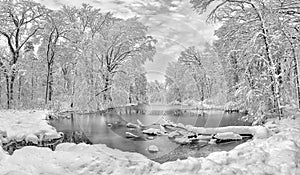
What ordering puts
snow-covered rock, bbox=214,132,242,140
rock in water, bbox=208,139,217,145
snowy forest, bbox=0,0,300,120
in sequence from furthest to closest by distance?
snowy forest, bbox=0,0,300,120 → snow-covered rock, bbox=214,132,242,140 → rock in water, bbox=208,139,217,145

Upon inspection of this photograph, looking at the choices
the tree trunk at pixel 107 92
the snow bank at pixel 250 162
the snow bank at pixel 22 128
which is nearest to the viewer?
the snow bank at pixel 250 162

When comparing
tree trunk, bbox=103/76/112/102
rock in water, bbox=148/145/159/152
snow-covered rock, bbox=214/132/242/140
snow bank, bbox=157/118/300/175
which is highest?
tree trunk, bbox=103/76/112/102

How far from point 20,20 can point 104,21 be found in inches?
372

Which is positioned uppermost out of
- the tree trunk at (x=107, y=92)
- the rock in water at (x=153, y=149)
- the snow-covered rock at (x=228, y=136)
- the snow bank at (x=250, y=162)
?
the tree trunk at (x=107, y=92)

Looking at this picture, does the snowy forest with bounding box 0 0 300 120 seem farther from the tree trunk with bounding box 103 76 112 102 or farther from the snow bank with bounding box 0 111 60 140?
the snow bank with bounding box 0 111 60 140

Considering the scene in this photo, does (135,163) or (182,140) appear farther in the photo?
(182,140)

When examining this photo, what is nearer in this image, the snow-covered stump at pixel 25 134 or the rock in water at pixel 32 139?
the snow-covered stump at pixel 25 134

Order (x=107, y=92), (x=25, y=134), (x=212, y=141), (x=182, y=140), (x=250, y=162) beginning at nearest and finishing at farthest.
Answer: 1. (x=250, y=162)
2. (x=212, y=141)
3. (x=182, y=140)
4. (x=25, y=134)
5. (x=107, y=92)

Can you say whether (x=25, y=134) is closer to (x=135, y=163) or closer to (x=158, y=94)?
(x=158, y=94)

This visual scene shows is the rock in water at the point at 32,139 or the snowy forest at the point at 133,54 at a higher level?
the snowy forest at the point at 133,54

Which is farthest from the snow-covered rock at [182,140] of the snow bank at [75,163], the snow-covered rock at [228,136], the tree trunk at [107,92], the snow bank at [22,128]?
the tree trunk at [107,92]

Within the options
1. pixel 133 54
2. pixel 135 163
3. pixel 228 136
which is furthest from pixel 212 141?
pixel 133 54

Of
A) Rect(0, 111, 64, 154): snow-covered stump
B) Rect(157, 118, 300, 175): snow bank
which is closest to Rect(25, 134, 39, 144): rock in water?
Rect(0, 111, 64, 154): snow-covered stump

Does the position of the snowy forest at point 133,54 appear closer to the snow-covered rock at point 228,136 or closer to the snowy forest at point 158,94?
the snowy forest at point 158,94
